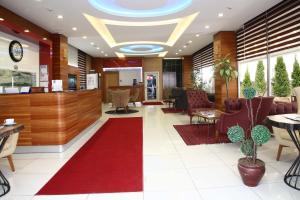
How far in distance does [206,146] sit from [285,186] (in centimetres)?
196

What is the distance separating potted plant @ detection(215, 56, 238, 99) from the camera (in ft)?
27.3

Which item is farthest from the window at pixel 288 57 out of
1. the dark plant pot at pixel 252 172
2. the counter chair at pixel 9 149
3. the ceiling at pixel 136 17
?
the counter chair at pixel 9 149

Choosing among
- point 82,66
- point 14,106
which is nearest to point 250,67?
point 14,106

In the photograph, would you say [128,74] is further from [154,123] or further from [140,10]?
[140,10]

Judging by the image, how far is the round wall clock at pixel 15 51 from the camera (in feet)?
21.2

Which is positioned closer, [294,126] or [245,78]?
[294,126]

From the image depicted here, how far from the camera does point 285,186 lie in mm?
2863

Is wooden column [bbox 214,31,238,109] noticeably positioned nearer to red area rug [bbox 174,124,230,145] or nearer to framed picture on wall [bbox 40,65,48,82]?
red area rug [bbox 174,124,230,145]

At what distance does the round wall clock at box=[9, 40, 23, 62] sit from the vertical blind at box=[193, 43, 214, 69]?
8.54m

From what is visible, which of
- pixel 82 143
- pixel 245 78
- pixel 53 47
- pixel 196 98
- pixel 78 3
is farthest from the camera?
pixel 53 47

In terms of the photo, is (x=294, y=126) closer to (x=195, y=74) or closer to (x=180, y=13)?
(x=180, y=13)

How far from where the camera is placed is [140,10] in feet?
21.8

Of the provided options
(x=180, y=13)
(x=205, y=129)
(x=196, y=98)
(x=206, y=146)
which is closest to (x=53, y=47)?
(x=180, y=13)

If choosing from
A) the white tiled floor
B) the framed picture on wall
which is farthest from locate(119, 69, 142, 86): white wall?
the white tiled floor
